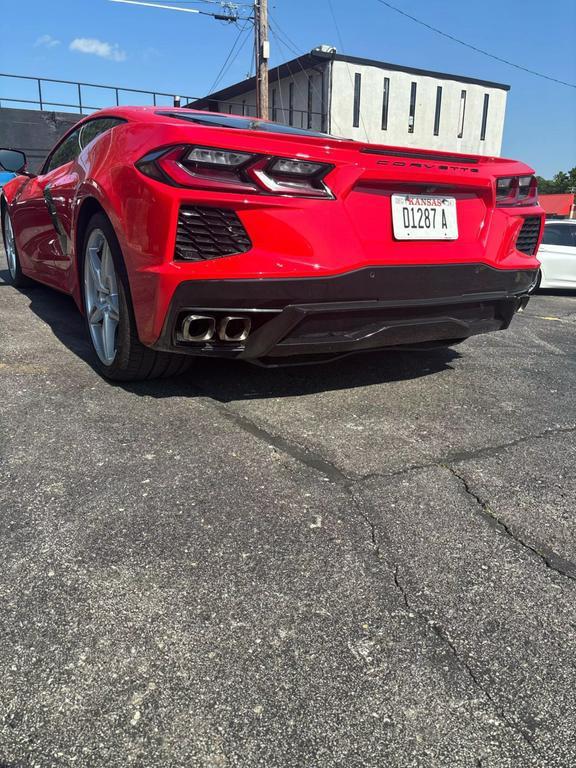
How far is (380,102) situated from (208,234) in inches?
1201

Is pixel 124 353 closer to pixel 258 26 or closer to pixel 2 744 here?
pixel 2 744

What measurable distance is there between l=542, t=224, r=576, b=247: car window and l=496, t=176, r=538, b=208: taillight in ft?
21.9

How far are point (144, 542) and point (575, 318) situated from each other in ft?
19.1

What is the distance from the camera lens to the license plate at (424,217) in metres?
2.70

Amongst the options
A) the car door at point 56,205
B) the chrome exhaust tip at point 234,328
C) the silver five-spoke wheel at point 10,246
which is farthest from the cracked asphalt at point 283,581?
the silver five-spoke wheel at point 10,246

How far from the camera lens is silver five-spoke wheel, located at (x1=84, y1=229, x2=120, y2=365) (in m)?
3.04

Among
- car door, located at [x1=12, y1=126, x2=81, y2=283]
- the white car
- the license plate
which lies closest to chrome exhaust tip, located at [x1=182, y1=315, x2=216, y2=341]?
the license plate

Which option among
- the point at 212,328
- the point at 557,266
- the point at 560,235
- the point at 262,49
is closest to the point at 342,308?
the point at 212,328

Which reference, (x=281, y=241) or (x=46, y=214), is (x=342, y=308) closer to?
(x=281, y=241)

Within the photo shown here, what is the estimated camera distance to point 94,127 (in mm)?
3438

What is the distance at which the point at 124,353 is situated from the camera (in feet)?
9.59

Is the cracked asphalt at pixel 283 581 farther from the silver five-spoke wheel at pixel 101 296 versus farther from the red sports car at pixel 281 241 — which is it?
the red sports car at pixel 281 241

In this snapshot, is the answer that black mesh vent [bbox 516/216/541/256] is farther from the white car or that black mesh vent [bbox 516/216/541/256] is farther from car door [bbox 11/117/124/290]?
the white car

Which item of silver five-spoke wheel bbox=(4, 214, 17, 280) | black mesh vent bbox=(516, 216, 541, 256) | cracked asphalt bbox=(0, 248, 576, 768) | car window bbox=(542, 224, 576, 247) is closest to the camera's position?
cracked asphalt bbox=(0, 248, 576, 768)
